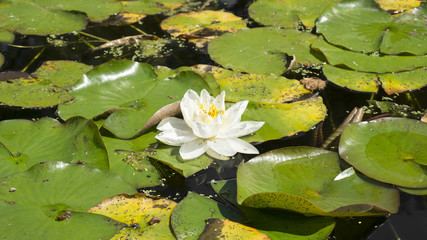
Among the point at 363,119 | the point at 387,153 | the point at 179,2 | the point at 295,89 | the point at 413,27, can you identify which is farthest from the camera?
the point at 179,2

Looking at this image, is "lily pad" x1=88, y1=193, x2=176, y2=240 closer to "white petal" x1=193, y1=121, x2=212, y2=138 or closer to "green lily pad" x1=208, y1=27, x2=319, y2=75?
"white petal" x1=193, y1=121, x2=212, y2=138

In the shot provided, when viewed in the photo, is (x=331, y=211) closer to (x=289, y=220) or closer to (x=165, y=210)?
(x=289, y=220)

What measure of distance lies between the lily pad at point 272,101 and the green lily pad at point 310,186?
314 millimetres

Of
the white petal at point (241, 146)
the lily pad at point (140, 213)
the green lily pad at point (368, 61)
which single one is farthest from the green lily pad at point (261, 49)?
the lily pad at point (140, 213)

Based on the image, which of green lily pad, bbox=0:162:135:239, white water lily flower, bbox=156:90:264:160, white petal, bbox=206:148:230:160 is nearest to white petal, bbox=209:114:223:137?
white water lily flower, bbox=156:90:264:160

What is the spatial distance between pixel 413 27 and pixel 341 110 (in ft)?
4.09

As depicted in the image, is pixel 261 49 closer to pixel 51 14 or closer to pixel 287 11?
pixel 287 11

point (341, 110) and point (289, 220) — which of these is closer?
point (289, 220)

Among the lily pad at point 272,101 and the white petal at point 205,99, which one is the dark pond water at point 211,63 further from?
the white petal at point 205,99

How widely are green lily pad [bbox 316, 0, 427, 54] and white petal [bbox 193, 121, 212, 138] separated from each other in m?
1.63

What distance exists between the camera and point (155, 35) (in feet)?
12.5

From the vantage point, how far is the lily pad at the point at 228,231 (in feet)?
5.75

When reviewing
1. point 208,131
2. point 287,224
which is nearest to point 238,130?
point 208,131

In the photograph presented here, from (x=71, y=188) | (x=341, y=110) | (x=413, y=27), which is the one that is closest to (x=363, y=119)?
(x=341, y=110)
